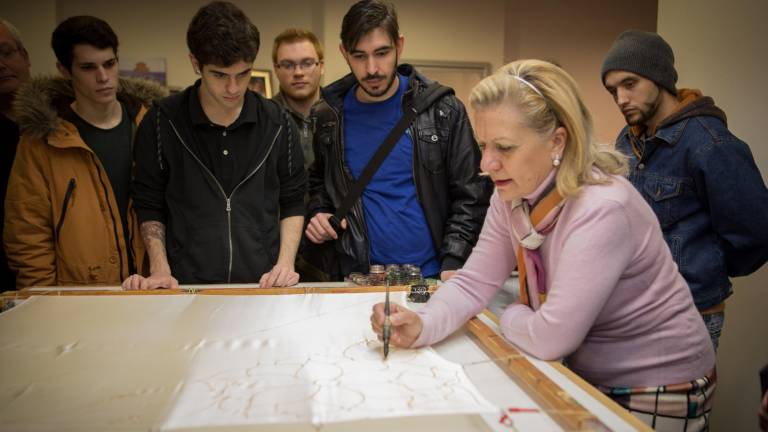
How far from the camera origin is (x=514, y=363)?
125cm

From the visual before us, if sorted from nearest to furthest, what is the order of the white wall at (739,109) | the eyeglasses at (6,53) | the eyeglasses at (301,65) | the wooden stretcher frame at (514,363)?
the wooden stretcher frame at (514,363), the white wall at (739,109), the eyeglasses at (6,53), the eyeglasses at (301,65)

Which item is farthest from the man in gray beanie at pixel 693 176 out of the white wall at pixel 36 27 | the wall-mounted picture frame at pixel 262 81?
the white wall at pixel 36 27

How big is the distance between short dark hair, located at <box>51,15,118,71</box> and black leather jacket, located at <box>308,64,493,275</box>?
3.23 ft

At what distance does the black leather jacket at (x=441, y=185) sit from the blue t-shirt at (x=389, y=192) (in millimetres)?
31

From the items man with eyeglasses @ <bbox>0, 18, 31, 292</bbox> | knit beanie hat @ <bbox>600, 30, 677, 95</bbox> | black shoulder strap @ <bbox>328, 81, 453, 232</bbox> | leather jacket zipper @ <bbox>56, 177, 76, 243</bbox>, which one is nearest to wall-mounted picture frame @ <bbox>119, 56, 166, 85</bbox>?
man with eyeglasses @ <bbox>0, 18, 31, 292</bbox>

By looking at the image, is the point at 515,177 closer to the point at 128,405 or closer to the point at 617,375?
the point at 617,375

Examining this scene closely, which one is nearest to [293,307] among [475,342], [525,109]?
[475,342]

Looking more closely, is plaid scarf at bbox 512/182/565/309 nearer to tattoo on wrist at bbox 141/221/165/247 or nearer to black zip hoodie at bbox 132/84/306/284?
black zip hoodie at bbox 132/84/306/284

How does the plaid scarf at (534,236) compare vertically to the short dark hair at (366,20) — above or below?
below

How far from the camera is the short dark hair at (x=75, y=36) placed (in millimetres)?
2291

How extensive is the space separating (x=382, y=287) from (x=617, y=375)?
2.59 ft

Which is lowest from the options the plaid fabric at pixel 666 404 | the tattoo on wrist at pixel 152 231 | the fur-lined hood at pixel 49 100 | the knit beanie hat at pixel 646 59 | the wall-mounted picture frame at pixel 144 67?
the plaid fabric at pixel 666 404

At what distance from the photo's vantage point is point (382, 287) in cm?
191

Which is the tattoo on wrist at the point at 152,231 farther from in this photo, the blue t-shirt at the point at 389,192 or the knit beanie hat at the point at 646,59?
the knit beanie hat at the point at 646,59
